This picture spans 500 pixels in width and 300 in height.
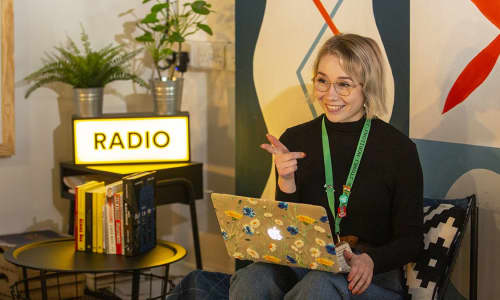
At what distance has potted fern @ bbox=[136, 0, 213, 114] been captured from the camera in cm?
338

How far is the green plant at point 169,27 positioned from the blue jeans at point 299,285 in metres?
1.63

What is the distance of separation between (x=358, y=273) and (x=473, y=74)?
81cm

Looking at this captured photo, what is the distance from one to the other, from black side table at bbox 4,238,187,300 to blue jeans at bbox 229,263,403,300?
525mm

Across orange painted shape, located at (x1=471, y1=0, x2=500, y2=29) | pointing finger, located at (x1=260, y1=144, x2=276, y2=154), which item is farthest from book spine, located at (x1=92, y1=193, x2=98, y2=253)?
orange painted shape, located at (x1=471, y1=0, x2=500, y2=29)

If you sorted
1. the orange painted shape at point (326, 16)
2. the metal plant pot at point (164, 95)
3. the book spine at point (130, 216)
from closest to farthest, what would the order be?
1. the book spine at point (130, 216)
2. the orange painted shape at point (326, 16)
3. the metal plant pot at point (164, 95)

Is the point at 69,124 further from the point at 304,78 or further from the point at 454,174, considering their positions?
the point at 454,174

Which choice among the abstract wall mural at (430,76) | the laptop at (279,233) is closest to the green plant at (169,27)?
the abstract wall mural at (430,76)

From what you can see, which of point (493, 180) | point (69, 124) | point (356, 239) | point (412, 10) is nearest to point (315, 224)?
point (356, 239)

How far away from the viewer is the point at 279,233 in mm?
1869

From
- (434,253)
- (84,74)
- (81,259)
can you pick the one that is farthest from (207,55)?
(434,253)

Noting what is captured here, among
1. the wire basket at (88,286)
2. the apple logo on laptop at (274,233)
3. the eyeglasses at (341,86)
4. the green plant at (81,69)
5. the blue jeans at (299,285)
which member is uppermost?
the green plant at (81,69)

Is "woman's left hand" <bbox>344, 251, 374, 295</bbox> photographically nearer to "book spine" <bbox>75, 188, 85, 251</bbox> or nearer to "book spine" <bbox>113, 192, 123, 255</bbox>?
"book spine" <bbox>113, 192, 123, 255</bbox>

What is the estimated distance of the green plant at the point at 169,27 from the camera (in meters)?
3.38

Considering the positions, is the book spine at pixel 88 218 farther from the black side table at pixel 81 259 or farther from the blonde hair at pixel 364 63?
the blonde hair at pixel 364 63
